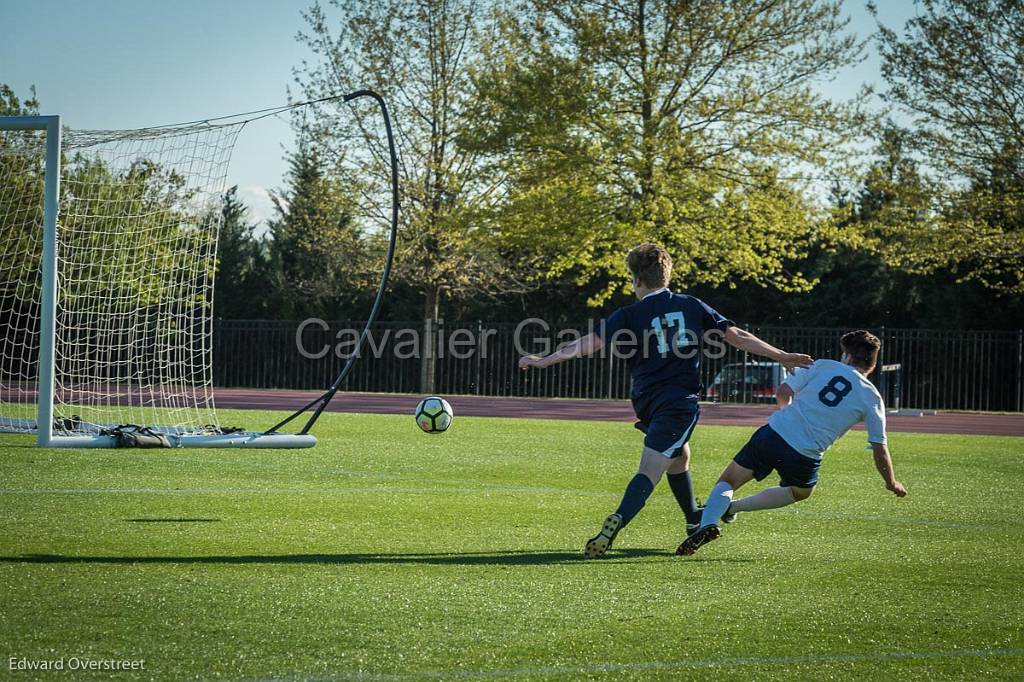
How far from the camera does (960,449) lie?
15.9m

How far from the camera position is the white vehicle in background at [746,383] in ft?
91.9

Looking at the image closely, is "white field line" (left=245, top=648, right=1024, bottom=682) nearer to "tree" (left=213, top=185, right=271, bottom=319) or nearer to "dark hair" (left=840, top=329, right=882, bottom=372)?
"dark hair" (left=840, top=329, right=882, bottom=372)

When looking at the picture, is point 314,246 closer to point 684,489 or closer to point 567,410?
point 567,410

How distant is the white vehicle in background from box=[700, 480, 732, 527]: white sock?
851 inches

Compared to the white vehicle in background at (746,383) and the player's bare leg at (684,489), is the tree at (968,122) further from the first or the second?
the player's bare leg at (684,489)

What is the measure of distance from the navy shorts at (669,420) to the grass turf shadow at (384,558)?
0.65 metres

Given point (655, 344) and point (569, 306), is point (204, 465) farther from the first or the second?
point (569, 306)

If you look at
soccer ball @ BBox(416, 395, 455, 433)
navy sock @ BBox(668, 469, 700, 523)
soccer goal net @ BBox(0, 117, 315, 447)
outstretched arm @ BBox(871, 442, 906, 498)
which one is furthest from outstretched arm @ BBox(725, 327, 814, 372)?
soccer goal net @ BBox(0, 117, 315, 447)

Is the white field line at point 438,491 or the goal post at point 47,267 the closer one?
the white field line at point 438,491

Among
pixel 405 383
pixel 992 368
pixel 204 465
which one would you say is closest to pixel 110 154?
pixel 204 465

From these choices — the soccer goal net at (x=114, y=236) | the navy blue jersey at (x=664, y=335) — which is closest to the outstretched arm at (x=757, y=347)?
the navy blue jersey at (x=664, y=335)

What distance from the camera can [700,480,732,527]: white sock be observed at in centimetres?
647

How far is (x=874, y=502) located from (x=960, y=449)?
727 centimetres

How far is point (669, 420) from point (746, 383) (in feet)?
73.2
